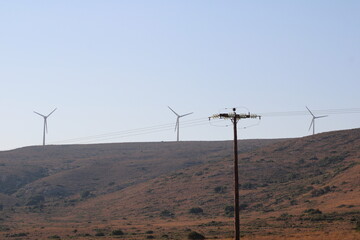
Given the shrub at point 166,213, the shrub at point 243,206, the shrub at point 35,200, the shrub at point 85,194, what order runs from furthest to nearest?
the shrub at point 85,194
the shrub at point 35,200
the shrub at point 166,213
the shrub at point 243,206

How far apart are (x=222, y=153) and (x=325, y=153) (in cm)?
5141

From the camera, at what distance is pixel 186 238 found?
64.7 metres

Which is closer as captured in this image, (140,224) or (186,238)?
(186,238)

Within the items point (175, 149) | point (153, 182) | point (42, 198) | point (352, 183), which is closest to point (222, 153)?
point (175, 149)

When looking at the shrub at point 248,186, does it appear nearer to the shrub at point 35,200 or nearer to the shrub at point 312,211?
the shrub at point 312,211

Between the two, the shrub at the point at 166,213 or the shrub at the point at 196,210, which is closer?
the shrub at the point at 196,210

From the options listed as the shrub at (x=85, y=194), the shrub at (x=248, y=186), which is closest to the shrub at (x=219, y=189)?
the shrub at (x=248, y=186)

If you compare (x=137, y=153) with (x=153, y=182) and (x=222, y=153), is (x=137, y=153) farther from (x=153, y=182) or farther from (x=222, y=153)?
(x=153, y=182)

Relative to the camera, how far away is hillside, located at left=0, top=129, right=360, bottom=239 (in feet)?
253

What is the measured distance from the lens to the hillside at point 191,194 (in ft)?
253

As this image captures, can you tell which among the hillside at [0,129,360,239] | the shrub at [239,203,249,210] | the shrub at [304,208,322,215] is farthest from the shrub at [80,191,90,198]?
A: the shrub at [304,208,322,215]

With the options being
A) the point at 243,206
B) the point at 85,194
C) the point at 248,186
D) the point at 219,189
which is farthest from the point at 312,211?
the point at 85,194

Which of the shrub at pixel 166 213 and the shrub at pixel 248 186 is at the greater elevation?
the shrub at pixel 248 186

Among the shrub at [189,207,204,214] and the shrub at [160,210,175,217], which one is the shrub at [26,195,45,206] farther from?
the shrub at [189,207,204,214]
